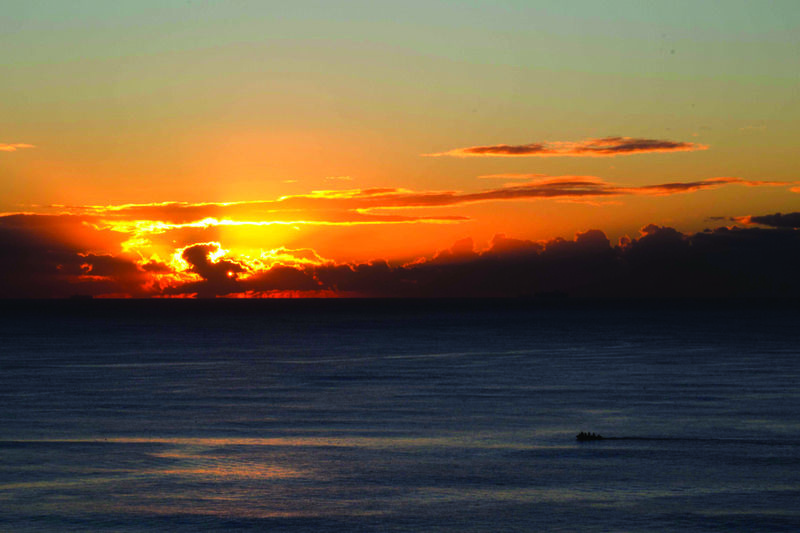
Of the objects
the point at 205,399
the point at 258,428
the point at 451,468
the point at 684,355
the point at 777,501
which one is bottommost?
the point at 777,501

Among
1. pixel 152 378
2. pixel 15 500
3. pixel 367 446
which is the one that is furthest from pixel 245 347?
pixel 15 500

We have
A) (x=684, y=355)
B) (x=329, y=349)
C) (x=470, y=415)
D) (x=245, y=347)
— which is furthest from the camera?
(x=245, y=347)

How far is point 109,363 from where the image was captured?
342 feet

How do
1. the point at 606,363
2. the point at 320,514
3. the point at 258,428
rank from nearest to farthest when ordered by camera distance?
1. the point at 320,514
2. the point at 258,428
3. the point at 606,363

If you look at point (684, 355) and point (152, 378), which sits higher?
point (684, 355)

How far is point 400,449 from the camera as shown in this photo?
45.5 metres

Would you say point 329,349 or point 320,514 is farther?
point 329,349

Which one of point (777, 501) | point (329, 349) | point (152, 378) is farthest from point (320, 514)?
point (329, 349)

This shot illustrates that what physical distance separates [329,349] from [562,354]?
3237 cm

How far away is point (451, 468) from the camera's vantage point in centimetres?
4094

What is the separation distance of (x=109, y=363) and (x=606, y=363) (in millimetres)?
52433

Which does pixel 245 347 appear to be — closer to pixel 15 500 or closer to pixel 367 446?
pixel 367 446

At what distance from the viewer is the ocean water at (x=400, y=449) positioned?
33.4m

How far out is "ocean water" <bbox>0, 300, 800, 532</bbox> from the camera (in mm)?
33375
